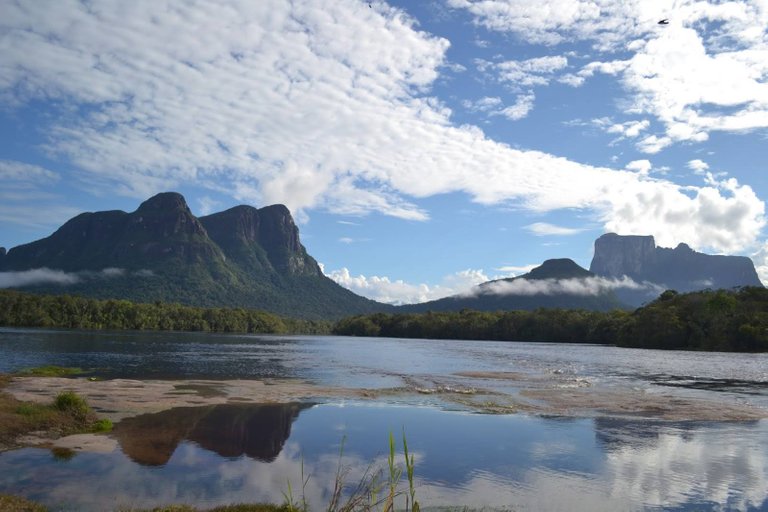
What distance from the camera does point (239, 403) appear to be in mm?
38625

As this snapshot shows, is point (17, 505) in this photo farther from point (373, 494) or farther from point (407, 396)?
point (407, 396)

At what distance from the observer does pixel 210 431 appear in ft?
94.5

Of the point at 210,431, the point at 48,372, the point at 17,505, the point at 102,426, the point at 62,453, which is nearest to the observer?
the point at 17,505

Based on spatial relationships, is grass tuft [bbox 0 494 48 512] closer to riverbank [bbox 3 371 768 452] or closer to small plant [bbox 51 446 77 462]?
small plant [bbox 51 446 77 462]

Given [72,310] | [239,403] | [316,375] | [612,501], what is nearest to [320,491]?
[612,501]

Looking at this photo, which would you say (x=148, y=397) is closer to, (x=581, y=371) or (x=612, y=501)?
(x=612, y=501)

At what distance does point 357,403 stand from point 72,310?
190m

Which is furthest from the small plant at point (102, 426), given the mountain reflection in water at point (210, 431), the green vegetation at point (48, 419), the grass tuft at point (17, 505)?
the grass tuft at point (17, 505)

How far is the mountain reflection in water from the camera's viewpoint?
79.8 feet

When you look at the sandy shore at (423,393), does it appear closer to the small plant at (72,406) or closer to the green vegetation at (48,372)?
the small plant at (72,406)

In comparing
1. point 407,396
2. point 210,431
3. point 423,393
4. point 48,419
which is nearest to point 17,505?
point 210,431

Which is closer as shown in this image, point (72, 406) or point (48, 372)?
point (72, 406)

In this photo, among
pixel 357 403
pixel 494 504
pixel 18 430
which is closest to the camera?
pixel 494 504

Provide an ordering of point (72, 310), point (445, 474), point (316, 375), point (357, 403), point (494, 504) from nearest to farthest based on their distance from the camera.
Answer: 1. point (494, 504)
2. point (445, 474)
3. point (357, 403)
4. point (316, 375)
5. point (72, 310)
